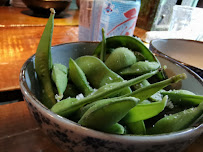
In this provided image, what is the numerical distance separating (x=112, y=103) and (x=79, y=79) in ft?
0.44

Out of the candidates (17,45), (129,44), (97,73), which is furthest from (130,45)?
(17,45)

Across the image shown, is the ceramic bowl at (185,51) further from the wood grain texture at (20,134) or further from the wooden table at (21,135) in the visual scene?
the wood grain texture at (20,134)

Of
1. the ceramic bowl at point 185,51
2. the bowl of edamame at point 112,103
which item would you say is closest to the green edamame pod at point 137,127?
the bowl of edamame at point 112,103

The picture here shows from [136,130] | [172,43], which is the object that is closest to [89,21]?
[172,43]

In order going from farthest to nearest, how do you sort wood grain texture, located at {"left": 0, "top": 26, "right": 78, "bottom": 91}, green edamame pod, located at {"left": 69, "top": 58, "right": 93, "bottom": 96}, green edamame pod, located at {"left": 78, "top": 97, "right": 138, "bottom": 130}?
wood grain texture, located at {"left": 0, "top": 26, "right": 78, "bottom": 91} < green edamame pod, located at {"left": 69, "top": 58, "right": 93, "bottom": 96} < green edamame pod, located at {"left": 78, "top": 97, "right": 138, "bottom": 130}

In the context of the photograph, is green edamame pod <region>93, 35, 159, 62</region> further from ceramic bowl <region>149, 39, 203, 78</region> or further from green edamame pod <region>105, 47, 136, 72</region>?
ceramic bowl <region>149, 39, 203, 78</region>

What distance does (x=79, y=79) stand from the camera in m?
0.31

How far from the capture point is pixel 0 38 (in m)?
0.68

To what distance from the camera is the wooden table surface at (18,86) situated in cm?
31

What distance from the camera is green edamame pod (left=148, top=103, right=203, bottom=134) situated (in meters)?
0.23

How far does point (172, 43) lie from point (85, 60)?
355 mm

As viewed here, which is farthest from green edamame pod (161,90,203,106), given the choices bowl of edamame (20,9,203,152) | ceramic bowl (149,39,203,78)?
ceramic bowl (149,39,203,78)

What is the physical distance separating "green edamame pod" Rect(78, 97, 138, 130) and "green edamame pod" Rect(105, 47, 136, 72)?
0.16m

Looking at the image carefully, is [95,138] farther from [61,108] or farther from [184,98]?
[184,98]
